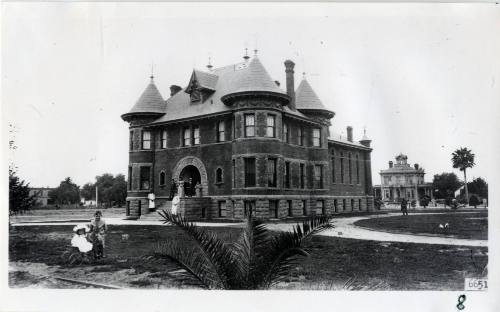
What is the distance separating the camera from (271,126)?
21234mm

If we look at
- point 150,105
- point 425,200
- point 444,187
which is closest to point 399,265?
point 444,187

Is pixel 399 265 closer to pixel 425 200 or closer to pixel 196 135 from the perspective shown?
pixel 196 135

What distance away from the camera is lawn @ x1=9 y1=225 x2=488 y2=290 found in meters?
10.0

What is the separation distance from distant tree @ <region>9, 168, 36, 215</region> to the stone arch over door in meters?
11.0

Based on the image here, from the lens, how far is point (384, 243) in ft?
43.3

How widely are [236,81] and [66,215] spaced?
11658 millimetres

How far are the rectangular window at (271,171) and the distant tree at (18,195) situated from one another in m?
11.4

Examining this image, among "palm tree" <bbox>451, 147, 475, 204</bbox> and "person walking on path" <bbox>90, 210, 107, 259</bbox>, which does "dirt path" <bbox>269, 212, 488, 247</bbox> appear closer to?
"palm tree" <bbox>451, 147, 475, 204</bbox>

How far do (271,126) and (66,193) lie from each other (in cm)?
1033

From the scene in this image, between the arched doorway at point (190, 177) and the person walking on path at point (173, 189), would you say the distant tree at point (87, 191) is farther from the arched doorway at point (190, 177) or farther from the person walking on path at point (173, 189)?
the arched doorway at point (190, 177)

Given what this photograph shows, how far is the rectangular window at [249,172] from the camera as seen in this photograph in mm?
21078
